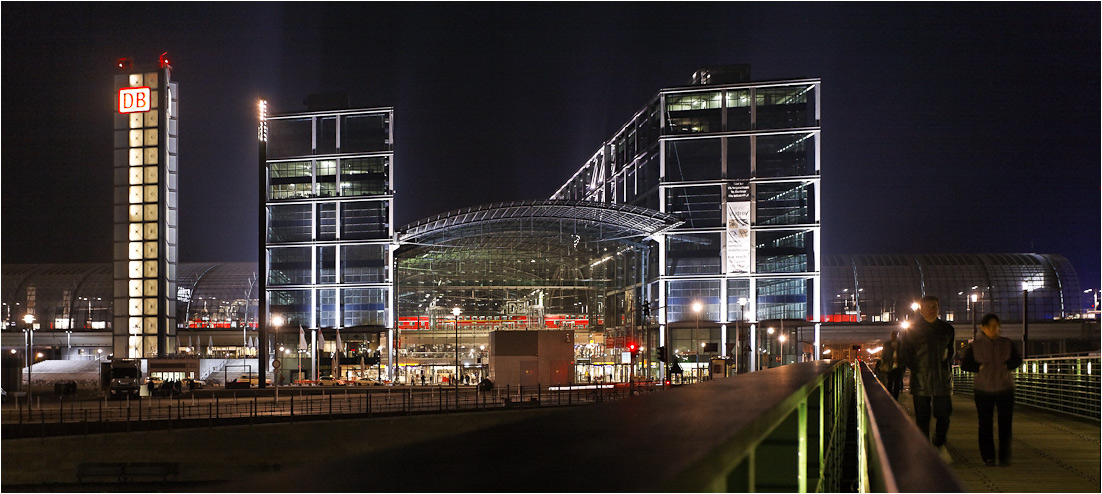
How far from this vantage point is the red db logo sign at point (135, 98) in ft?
273

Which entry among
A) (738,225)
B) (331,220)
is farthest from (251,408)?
(738,225)

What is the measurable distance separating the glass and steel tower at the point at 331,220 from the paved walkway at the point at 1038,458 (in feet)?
250

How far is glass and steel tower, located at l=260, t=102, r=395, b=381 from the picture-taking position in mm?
94938

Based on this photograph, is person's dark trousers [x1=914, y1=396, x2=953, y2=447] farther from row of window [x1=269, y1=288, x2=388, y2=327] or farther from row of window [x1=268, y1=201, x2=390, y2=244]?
row of window [x1=269, y1=288, x2=388, y2=327]

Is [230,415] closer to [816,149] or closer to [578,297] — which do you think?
[578,297]

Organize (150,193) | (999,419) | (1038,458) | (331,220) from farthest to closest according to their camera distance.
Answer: (331,220) < (150,193) < (1038,458) < (999,419)

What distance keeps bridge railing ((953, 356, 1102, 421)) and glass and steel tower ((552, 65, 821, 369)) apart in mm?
59027

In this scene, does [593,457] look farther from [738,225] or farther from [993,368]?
[738,225]

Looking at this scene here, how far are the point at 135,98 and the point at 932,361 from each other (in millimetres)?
81609

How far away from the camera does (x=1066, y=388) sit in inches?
1009

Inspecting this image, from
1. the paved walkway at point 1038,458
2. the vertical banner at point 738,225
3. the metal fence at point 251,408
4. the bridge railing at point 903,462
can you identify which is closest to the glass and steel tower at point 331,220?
Answer: the metal fence at point 251,408

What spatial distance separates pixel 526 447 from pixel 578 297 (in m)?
90.6

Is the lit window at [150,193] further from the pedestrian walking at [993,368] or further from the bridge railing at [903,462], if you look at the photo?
the bridge railing at [903,462]

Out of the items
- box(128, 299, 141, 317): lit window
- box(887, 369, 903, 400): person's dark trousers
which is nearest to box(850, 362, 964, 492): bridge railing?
box(887, 369, 903, 400): person's dark trousers
